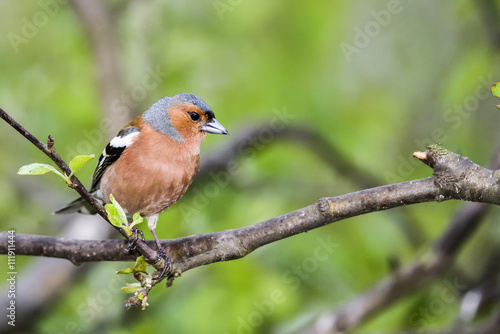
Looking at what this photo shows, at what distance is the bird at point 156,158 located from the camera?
5086 millimetres

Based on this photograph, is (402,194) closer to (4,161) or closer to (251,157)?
(251,157)

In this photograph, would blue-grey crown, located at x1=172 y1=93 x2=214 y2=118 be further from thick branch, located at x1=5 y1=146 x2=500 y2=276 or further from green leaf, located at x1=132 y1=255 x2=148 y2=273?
green leaf, located at x1=132 y1=255 x2=148 y2=273

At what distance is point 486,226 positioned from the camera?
777cm

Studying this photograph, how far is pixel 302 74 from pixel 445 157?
4.87m

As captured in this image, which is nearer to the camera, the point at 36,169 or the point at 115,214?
the point at 36,169

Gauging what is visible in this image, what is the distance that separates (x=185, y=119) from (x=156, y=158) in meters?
0.58

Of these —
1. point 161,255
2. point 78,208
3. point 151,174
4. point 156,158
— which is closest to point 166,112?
point 156,158

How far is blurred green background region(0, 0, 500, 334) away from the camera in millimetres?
5836

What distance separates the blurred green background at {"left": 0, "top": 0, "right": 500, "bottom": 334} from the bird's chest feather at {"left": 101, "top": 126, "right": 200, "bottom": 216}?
83 centimetres

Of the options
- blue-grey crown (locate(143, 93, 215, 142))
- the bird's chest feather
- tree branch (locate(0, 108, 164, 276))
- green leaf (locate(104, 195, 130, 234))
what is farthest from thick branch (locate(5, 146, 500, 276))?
blue-grey crown (locate(143, 93, 215, 142))

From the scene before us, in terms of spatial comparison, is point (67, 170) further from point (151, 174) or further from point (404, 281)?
point (404, 281)

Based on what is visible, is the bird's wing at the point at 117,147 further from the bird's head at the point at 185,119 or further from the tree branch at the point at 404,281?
the tree branch at the point at 404,281

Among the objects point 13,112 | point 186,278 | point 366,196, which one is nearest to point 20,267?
point 13,112

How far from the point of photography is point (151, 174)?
5.07 meters
